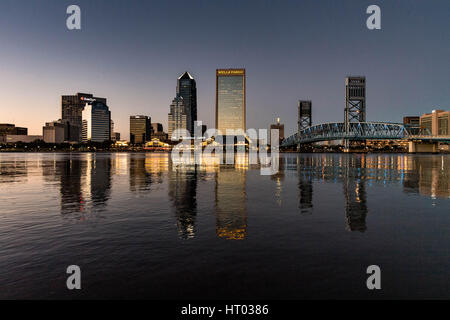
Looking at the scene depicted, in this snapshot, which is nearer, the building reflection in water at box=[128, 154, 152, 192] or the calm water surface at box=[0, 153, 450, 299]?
the calm water surface at box=[0, 153, 450, 299]

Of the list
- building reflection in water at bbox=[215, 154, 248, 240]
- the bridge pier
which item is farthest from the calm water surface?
the bridge pier

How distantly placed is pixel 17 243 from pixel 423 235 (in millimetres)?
15705

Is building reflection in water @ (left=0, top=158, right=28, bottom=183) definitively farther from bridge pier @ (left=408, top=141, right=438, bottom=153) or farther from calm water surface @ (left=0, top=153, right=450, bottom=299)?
bridge pier @ (left=408, top=141, right=438, bottom=153)

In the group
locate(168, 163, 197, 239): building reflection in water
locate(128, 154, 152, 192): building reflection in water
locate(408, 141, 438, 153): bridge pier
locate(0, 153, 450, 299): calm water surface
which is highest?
locate(408, 141, 438, 153): bridge pier

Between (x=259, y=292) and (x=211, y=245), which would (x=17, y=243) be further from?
(x=259, y=292)

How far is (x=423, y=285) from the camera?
7.76m

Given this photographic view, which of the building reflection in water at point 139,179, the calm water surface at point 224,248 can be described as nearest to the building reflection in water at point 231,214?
the calm water surface at point 224,248

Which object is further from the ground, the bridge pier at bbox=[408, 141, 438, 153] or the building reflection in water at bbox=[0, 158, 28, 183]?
the bridge pier at bbox=[408, 141, 438, 153]

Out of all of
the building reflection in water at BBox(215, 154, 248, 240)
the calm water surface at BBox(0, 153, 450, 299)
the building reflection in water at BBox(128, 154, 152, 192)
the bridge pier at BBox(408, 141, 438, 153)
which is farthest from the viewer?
the bridge pier at BBox(408, 141, 438, 153)

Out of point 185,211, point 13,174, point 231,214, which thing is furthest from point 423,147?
point 185,211

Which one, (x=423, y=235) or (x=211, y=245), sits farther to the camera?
(x=423, y=235)

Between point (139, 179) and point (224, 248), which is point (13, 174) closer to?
point (139, 179)
